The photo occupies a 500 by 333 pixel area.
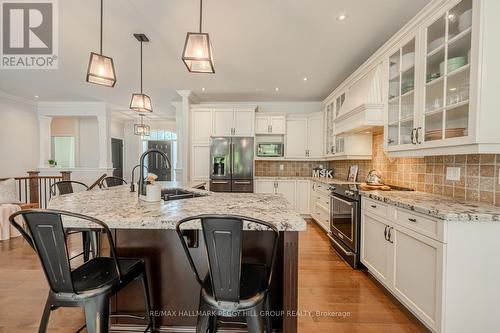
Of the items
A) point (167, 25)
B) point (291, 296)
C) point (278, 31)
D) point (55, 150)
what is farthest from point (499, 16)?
point (55, 150)

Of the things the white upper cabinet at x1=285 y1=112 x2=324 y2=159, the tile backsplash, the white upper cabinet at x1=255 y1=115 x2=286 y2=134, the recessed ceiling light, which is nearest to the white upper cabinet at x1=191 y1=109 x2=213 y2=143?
the white upper cabinet at x1=255 y1=115 x2=286 y2=134

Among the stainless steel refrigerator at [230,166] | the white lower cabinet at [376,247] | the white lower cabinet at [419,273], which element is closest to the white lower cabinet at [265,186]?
the stainless steel refrigerator at [230,166]

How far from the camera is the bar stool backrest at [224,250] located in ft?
3.26

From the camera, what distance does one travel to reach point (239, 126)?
16.2 ft

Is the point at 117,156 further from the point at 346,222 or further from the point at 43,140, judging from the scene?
the point at 346,222

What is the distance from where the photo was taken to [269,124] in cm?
514

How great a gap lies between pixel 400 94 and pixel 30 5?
4.01 metres

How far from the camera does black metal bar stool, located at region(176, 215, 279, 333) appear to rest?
998 mm

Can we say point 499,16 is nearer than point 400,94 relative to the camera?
Yes

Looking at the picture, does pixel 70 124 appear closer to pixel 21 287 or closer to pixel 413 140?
pixel 21 287

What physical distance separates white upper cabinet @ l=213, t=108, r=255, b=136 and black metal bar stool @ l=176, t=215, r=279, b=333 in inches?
154

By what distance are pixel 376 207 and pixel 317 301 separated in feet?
3.51

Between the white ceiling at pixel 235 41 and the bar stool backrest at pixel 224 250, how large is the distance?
206 cm

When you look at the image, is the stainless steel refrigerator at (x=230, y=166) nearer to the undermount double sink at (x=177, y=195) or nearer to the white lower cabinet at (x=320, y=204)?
the white lower cabinet at (x=320, y=204)
